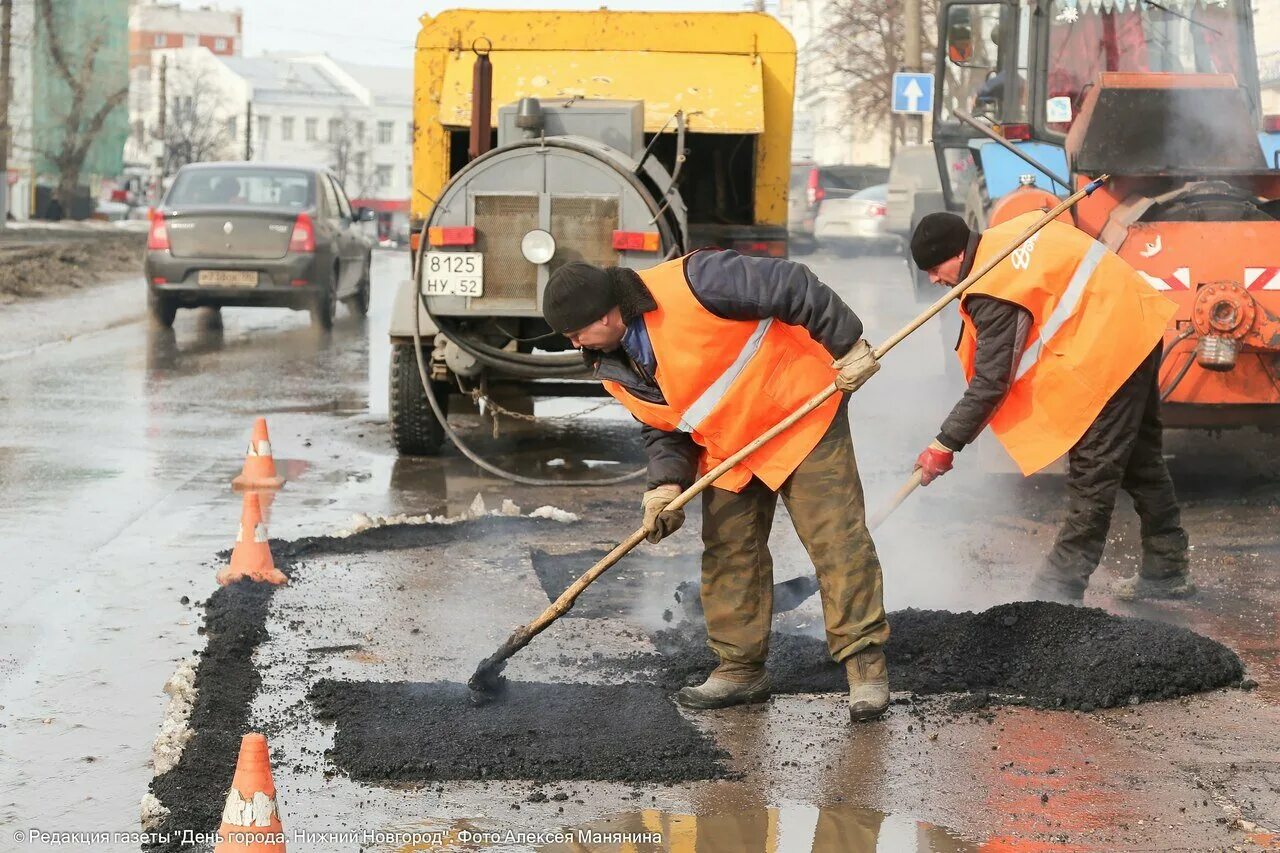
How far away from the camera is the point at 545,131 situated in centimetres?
887

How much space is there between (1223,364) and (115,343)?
10382 mm

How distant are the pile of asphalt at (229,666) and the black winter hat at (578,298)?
1.38 meters

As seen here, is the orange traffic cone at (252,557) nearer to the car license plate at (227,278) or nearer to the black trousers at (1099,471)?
the black trousers at (1099,471)

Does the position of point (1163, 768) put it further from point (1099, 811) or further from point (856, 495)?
point (856, 495)

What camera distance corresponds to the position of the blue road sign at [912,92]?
1769cm

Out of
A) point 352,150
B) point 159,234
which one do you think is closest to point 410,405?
point 159,234

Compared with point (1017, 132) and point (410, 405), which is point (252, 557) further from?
point (1017, 132)

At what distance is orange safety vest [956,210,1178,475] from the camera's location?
5602 mm

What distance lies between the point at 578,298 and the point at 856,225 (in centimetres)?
2190

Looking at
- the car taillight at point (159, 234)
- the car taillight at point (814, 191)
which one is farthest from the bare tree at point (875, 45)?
the car taillight at point (159, 234)

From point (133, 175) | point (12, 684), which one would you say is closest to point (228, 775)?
point (12, 684)

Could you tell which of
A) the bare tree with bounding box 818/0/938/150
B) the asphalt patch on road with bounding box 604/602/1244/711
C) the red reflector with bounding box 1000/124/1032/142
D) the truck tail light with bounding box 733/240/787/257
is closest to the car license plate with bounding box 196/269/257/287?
the truck tail light with bounding box 733/240/787/257

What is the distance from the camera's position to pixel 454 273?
27.0 ft

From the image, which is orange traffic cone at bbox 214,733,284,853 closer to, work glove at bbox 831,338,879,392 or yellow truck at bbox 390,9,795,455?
work glove at bbox 831,338,879,392
